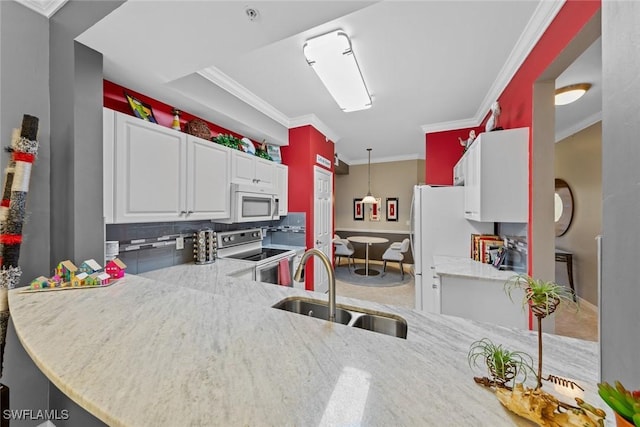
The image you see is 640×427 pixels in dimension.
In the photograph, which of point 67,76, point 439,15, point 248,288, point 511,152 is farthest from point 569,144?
point 67,76

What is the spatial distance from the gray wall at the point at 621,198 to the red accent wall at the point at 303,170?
3.15m

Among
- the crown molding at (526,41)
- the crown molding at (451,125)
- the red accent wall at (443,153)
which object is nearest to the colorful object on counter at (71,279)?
the crown molding at (526,41)

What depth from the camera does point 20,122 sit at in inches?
57.6

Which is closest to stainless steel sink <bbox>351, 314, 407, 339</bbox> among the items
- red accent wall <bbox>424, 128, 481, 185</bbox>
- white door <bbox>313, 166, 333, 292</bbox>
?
white door <bbox>313, 166, 333, 292</bbox>

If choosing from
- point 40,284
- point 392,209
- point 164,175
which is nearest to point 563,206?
point 392,209

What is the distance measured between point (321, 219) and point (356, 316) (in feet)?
8.90

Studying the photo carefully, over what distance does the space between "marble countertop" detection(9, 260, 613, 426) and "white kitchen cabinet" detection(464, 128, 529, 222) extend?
1.40m

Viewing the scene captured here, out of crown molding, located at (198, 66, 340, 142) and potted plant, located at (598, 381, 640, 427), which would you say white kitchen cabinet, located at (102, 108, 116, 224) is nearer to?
crown molding, located at (198, 66, 340, 142)

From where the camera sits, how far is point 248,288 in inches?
65.8

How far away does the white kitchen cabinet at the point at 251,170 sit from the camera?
276cm

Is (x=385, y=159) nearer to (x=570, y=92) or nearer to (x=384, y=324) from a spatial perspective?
(x=570, y=92)

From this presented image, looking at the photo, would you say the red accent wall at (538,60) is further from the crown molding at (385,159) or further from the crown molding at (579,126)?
the crown molding at (385,159)

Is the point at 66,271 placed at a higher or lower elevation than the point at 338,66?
lower

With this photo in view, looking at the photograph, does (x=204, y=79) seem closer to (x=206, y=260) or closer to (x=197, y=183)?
(x=197, y=183)
